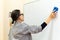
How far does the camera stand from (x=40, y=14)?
1.64 metres

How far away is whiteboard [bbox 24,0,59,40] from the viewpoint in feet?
4.91

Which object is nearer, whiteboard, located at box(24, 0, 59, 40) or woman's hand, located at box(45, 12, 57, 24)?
woman's hand, located at box(45, 12, 57, 24)

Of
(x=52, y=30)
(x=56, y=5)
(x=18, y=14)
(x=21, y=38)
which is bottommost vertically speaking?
(x=21, y=38)

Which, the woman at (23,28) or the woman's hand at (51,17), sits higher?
the woman's hand at (51,17)

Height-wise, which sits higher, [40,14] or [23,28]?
[40,14]

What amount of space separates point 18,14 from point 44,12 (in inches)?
11.2

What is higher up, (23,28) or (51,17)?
(51,17)

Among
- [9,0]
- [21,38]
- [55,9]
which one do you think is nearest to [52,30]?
[55,9]

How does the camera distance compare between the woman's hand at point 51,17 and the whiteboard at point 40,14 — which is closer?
the woman's hand at point 51,17

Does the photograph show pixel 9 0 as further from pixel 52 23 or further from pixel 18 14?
pixel 52 23

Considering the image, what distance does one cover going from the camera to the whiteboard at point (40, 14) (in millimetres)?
1496

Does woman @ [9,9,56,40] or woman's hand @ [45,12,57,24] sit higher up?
woman's hand @ [45,12,57,24]

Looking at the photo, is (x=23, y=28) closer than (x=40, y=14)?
Yes

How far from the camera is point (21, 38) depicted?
1.54 m
